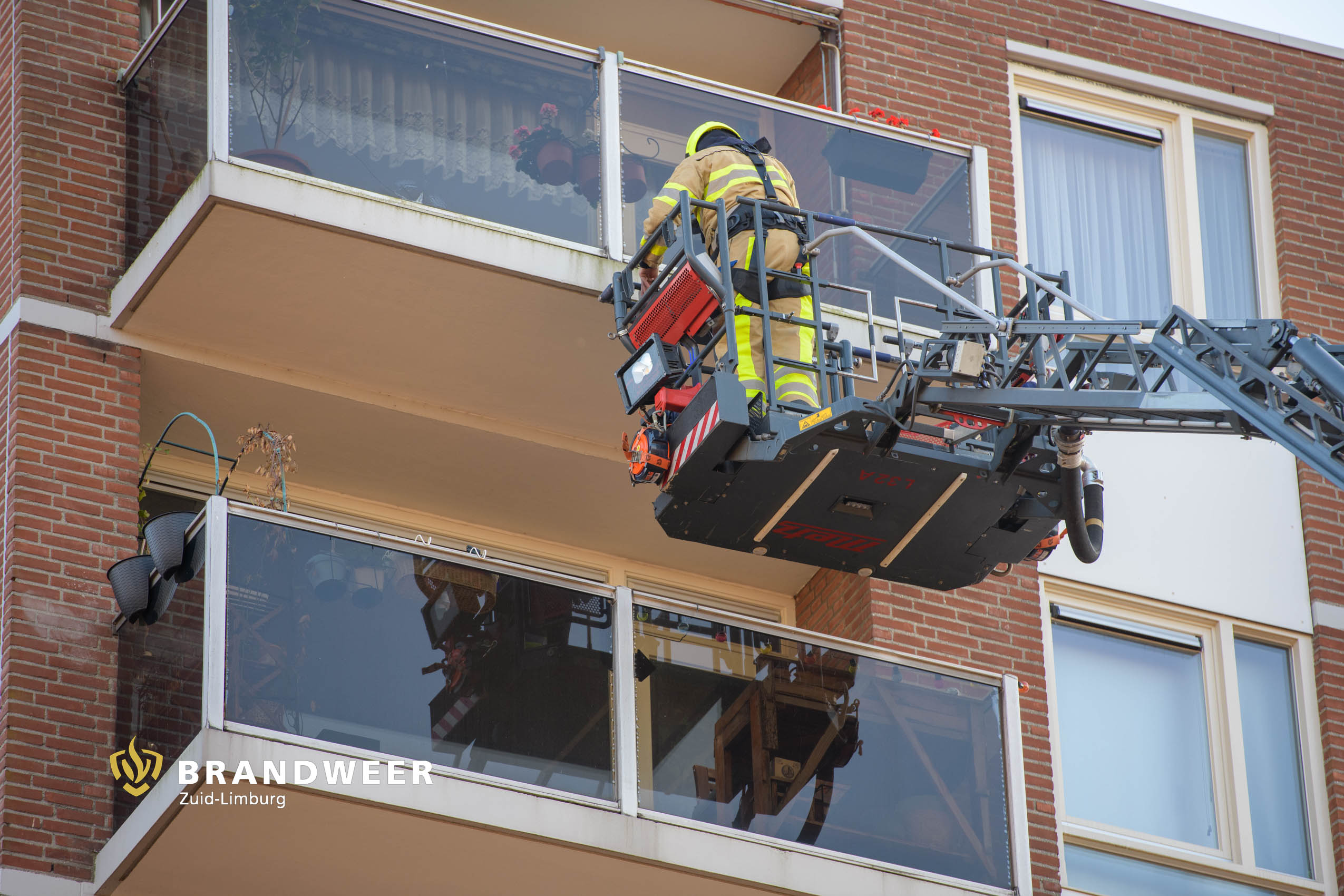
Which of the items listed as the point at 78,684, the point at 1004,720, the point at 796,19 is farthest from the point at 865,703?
the point at 796,19

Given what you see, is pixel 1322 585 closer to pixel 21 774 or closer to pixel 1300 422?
pixel 1300 422

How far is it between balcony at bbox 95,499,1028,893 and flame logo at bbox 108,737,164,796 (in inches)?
2.7

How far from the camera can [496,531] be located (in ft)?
47.6

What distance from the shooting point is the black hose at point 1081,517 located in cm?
1138

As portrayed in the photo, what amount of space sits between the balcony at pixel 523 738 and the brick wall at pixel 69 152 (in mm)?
2359

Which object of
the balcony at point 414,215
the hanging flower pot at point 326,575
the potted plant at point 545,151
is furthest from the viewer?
the potted plant at point 545,151

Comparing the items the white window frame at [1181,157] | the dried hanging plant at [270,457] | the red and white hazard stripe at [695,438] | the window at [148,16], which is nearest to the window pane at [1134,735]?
the white window frame at [1181,157]

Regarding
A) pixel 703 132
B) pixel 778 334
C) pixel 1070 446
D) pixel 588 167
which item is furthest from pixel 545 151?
pixel 1070 446

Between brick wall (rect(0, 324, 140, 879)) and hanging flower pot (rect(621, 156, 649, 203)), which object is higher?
hanging flower pot (rect(621, 156, 649, 203))

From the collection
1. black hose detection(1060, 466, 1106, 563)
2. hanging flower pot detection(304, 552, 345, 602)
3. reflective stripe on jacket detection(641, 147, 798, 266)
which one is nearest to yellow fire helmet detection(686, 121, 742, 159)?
reflective stripe on jacket detection(641, 147, 798, 266)

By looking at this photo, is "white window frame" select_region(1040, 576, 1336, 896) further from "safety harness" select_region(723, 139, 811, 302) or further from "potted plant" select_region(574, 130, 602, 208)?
"potted plant" select_region(574, 130, 602, 208)

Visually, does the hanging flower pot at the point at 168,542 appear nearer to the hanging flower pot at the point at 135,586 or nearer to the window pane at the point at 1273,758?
the hanging flower pot at the point at 135,586

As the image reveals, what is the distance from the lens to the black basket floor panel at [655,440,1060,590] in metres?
11.4

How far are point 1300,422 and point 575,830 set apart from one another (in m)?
3.90
